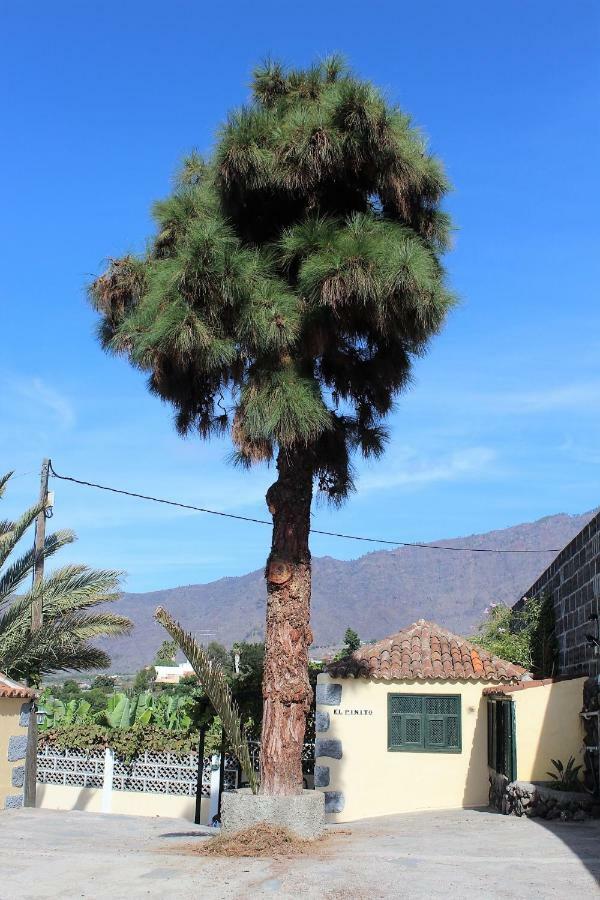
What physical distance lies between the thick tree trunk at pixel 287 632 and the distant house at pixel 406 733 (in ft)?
16.7

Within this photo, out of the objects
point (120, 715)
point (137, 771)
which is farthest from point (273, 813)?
point (120, 715)

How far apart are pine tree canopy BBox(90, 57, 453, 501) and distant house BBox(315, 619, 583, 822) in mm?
5360

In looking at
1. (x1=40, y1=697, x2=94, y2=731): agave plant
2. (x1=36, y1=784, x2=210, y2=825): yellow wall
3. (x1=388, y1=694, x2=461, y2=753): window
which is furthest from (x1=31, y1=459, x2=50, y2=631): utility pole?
(x1=40, y1=697, x2=94, y2=731): agave plant

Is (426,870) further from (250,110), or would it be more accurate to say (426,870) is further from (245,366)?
(250,110)

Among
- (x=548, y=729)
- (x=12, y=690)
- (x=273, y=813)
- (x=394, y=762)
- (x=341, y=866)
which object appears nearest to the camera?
(x=341, y=866)

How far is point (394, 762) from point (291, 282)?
910 cm

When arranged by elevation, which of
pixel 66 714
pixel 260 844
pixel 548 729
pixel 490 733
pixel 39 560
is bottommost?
pixel 260 844

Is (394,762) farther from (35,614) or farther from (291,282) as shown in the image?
(291,282)

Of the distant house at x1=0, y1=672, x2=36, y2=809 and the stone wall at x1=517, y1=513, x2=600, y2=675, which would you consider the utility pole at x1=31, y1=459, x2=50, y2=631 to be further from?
the stone wall at x1=517, y1=513, x2=600, y2=675

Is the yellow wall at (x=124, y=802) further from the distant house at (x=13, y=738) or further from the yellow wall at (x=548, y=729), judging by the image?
the yellow wall at (x=548, y=729)

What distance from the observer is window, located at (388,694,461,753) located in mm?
16516

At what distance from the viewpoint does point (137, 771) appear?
19.2m

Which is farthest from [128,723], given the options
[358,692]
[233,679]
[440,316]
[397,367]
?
[440,316]

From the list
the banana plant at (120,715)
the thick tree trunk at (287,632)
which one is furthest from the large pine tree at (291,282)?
the banana plant at (120,715)
